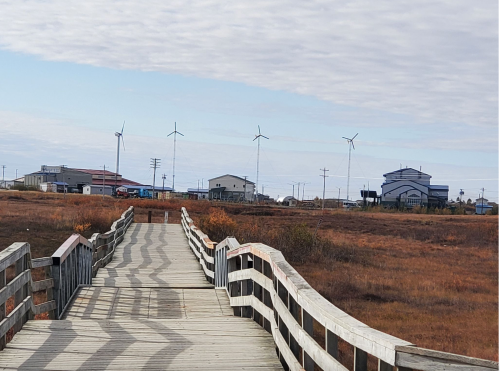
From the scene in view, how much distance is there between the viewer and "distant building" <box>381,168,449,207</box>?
103 m

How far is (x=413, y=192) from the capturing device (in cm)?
10331

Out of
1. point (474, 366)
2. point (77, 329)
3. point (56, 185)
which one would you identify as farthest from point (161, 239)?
point (56, 185)

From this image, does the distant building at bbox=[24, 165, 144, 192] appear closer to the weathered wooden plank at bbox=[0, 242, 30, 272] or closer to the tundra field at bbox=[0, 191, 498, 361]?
the tundra field at bbox=[0, 191, 498, 361]

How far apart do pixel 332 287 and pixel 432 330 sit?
5.02 m

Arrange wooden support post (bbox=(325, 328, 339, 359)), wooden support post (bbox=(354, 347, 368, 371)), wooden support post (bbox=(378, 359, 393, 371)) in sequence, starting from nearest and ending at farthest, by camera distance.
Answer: wooden support post (bbox=(378, 359, 393, 371)) → wooden support post (bbox=(354, 347, 368, 371)) → wooden support post (bbox=(325, 328, 339, 359))

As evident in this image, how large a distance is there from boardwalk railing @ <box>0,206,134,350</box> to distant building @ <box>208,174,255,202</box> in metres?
111

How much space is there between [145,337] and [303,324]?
2.60m

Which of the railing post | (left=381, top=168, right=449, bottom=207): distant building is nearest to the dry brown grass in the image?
the railing post

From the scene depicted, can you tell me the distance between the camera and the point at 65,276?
969cm

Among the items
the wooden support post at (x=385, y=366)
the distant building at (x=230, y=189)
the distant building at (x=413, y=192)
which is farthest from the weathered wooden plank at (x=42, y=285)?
the distant building at (x=230, y=189)

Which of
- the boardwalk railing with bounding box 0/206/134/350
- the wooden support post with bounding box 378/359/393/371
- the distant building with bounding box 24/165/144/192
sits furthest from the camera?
the distant building with bounding box 24/165/144/192

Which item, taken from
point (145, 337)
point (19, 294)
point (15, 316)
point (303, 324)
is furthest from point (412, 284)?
point (303, 324)

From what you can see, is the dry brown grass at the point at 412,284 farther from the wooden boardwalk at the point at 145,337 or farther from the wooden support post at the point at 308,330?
the wooden support post at the point at 308,330

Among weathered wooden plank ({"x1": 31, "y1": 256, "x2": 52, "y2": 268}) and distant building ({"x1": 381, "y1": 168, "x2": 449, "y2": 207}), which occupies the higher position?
distant building ({"x1": 381, "y1": 168, "x2": 449, "y2": 207})
